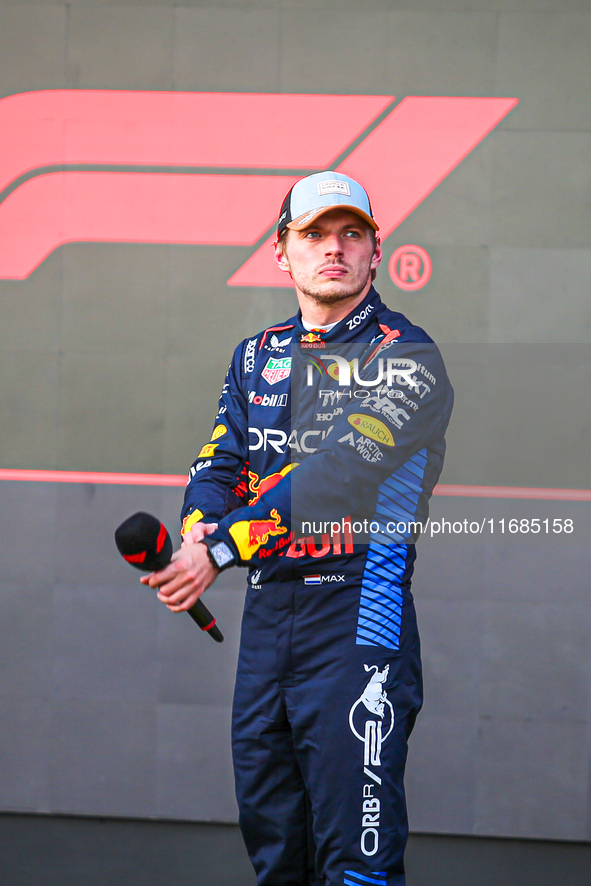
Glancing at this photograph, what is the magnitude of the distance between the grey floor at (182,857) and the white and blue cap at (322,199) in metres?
1.76

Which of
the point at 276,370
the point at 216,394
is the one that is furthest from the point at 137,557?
the point at 216,394

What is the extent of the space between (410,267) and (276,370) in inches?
33.7

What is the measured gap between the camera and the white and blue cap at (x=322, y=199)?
59.2 inches

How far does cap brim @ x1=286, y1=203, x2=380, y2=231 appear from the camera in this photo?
4.91ft

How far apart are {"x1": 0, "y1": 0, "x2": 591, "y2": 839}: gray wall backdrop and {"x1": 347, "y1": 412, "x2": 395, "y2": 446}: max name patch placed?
968 millimetres

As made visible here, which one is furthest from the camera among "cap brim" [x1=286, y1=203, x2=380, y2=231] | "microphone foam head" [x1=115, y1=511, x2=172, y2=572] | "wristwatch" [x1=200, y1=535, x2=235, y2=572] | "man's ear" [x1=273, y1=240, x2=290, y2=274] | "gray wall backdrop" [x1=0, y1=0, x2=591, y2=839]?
"gray wall backdrop" [x1=0, y1=0, x2=591, y2=839]

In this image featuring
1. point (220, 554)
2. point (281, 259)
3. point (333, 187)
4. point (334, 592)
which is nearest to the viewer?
point (220, 554)

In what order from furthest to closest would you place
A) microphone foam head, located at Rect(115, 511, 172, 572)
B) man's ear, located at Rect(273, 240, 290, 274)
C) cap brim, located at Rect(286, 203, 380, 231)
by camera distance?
man's ear, located at Rect(273, 240, 290, 274), cap brim, located at Rect(286, 203, 380, 231), microphone foam head, located at Rect(115, 511, 172, 572)

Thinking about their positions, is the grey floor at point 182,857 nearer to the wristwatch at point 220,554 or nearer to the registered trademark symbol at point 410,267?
the wristwatch at point 220,554

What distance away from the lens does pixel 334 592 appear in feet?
4.64

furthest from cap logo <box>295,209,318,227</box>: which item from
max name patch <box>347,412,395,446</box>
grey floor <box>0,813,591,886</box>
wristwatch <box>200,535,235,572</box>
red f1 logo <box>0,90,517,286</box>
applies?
grey floor <box>0,813,591,886</box>

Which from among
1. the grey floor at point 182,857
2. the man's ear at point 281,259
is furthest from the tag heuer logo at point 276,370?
the grey floor at point 182,857

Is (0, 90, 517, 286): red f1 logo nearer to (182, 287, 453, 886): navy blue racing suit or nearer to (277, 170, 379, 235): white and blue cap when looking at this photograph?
(277, 170, 379, 235): white and blue cap

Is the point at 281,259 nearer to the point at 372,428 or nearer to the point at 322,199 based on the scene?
the point at 322,199
